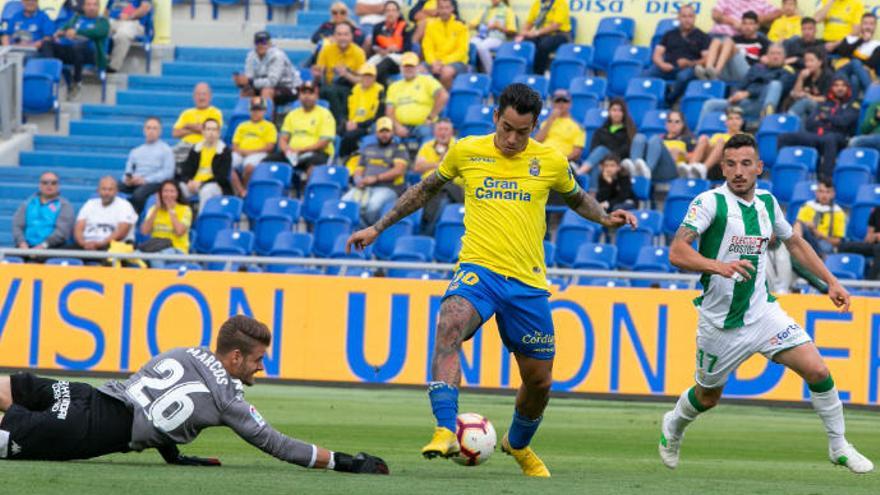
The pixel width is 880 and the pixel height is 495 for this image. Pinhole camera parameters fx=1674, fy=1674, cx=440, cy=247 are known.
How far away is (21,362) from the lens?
1862 cm

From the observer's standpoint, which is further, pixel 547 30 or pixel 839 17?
pixel 547 30

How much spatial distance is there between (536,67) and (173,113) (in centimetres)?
537

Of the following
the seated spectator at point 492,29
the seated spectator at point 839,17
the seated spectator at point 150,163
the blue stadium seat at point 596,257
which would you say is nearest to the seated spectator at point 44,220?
the seated spectator at point 150,163

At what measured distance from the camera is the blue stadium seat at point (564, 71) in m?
23.0

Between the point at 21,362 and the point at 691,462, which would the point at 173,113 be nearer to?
the point at 21,362

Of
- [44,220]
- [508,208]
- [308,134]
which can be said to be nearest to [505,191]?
[508,208]

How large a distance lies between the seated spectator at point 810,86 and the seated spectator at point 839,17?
41.5 inches

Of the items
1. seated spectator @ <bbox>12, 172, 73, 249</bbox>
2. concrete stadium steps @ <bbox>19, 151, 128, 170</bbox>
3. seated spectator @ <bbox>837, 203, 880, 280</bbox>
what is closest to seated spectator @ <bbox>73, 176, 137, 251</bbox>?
seated spectator @ <bbox>12, 172, 73, 249</bbox>

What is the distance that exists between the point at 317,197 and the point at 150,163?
2.32 metres

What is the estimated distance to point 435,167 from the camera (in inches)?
819

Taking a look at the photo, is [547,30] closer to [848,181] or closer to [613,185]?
[613,185]

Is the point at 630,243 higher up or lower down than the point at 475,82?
lower down

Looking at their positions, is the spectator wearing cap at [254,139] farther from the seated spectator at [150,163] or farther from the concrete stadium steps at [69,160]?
the concrete stadium steps at [69,160]

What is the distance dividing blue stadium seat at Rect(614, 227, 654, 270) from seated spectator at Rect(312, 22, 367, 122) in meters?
4.77
